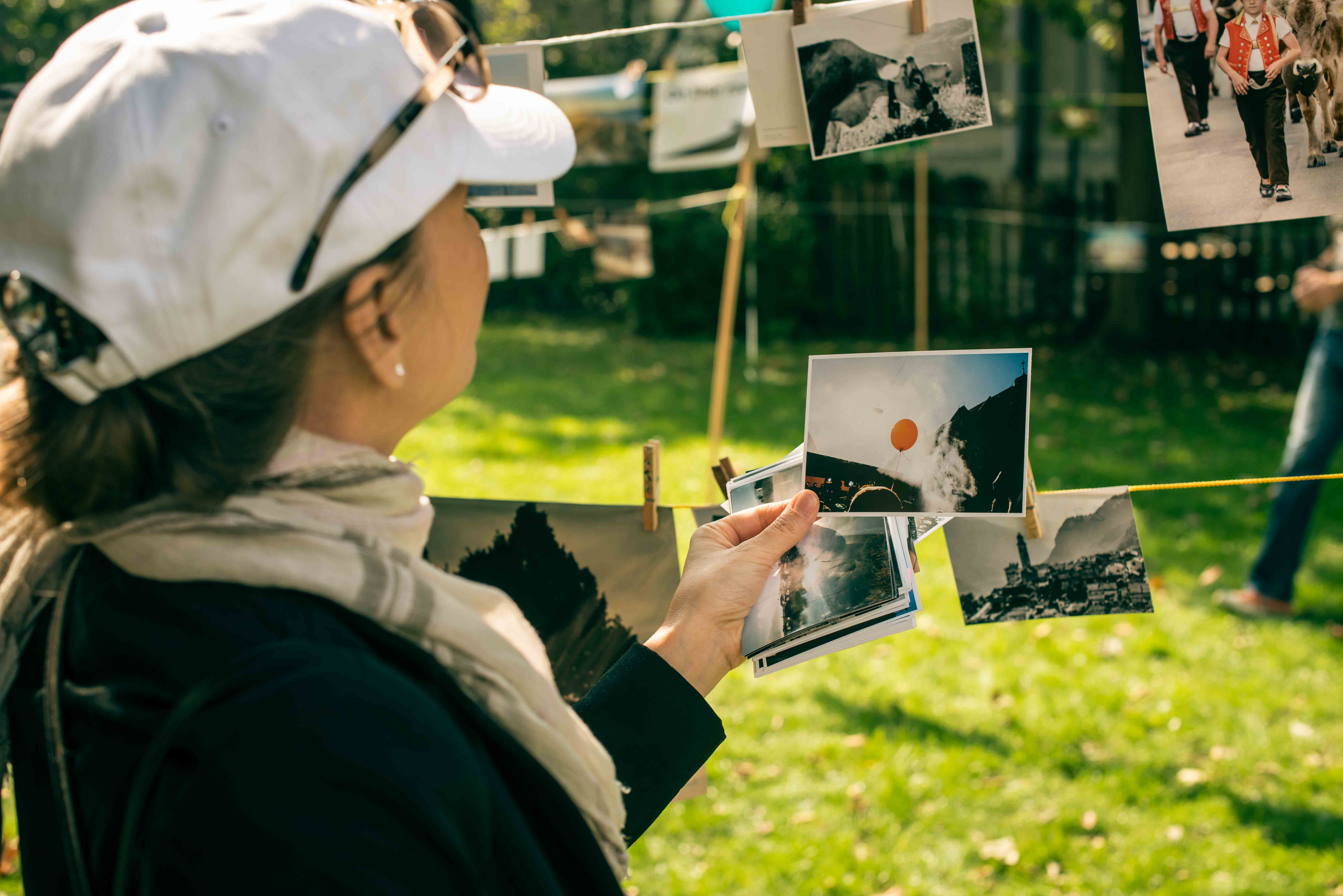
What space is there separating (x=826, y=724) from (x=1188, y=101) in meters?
2.52

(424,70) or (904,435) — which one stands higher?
(424,70)

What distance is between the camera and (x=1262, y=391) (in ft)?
27.5

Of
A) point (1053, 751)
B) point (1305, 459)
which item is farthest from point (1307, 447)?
point (1053, 751)

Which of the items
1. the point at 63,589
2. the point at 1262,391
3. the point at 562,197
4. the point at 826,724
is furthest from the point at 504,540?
the point at 562,197

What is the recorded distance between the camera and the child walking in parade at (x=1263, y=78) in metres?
1.17

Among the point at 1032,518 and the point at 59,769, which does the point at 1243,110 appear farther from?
the point at 59,769

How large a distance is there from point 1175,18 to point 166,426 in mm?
1213

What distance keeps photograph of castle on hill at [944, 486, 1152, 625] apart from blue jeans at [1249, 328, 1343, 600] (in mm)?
2932

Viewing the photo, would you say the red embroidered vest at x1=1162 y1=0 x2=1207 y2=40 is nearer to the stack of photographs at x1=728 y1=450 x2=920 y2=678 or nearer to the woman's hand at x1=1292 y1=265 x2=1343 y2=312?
the stack of photographs at x1=728 y1=450 x2=920 y2=678

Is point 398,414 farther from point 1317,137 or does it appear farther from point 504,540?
point 1317,137

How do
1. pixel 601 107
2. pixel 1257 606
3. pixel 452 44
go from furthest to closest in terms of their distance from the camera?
pixel 601 107 < pixel 1257 606 < pixel 452 44

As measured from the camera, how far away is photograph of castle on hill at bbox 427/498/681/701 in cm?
155

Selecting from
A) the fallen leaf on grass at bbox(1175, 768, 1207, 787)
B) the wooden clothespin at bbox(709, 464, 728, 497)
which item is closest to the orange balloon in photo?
the wooden clothespin at bbox(709, 464, 728, 497)

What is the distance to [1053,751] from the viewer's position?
10.3ft
